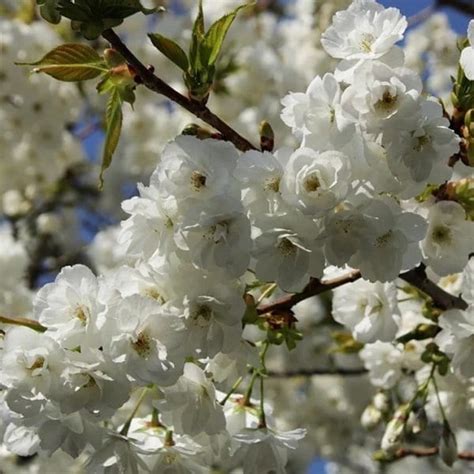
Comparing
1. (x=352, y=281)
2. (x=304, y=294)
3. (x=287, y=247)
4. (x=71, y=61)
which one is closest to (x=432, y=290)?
(x=352, y=281)

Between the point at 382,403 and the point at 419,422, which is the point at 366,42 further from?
the point at 382,403

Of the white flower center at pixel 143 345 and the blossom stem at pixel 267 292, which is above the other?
the white flower center at pixel 143 345

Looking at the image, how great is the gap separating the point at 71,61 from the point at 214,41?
230mm

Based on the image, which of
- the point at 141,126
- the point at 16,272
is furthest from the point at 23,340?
the point at 141,126

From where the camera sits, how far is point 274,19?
20.3 ft

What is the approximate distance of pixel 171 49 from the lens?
145 centimetres

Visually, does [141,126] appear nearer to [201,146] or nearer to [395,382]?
[395,382]

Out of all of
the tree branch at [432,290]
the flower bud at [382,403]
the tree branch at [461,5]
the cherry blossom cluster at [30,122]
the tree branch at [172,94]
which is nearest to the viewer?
the tree branch at [172,94]

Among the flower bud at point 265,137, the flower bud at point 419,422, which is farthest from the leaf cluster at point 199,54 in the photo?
the flower bud at point 419,422

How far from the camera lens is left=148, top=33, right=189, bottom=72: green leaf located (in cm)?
145

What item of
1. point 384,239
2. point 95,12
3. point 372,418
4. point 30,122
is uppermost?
point 95,12

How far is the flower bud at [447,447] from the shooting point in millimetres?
1998

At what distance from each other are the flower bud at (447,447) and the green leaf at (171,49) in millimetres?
1009

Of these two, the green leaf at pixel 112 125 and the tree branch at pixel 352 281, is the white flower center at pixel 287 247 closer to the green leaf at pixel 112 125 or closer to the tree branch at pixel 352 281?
the tree branch at pixel 352 281
